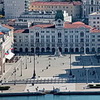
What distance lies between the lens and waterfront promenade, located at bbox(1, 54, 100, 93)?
7631 cm

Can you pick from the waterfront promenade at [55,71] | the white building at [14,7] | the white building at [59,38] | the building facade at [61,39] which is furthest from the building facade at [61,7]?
the waterfront promenade at [55,71]

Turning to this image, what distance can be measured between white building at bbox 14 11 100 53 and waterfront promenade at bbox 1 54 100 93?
4.17 meters

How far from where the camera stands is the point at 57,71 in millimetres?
87000

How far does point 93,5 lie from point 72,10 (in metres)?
4.70

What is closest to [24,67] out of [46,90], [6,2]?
[46,90]

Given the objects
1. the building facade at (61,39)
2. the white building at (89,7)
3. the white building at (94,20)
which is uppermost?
the white building at (89,7)

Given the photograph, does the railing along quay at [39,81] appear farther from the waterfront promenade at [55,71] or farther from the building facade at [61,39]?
the building facade at [61,39]

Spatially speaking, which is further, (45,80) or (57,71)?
(57,71)

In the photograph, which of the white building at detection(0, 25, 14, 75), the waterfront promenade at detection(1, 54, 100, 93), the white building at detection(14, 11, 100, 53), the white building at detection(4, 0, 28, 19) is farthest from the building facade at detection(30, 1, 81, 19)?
the waterfront promenade at detection(1, 54, 100, 93)

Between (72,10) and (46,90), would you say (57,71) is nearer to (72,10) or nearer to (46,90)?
(46,90)

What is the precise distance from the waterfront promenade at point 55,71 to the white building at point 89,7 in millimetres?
27577

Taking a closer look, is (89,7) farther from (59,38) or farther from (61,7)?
(59,38)

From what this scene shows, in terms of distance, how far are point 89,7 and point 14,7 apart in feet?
48.4

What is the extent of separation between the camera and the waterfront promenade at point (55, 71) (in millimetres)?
76312
